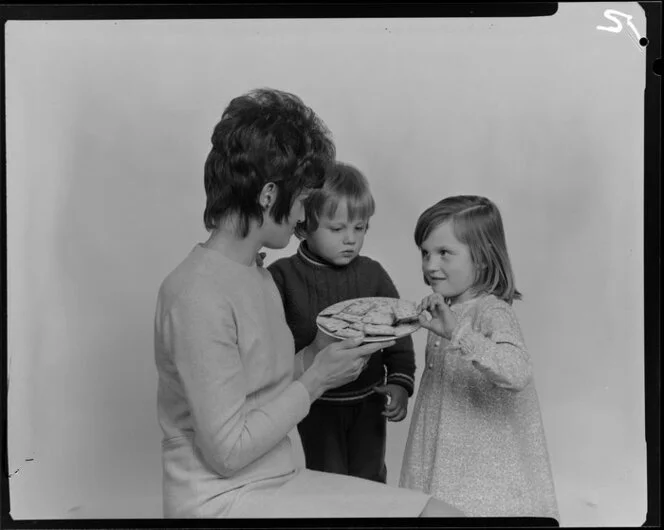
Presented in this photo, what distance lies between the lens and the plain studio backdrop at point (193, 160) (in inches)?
78.7

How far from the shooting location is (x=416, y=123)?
2012 millimetres

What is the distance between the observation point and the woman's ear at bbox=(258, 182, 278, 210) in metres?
→ 1.79

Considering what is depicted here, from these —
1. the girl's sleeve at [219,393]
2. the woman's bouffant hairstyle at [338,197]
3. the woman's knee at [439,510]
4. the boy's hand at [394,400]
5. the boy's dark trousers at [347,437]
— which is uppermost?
the woman's bouffant hairstyle at [338,197]

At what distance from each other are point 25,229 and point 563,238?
1300 millimetres

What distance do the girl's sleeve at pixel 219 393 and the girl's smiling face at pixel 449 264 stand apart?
45cm

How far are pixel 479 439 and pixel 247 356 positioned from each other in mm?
576

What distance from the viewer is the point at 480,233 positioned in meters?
1.94

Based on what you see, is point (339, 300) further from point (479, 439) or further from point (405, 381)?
point (479, 439)

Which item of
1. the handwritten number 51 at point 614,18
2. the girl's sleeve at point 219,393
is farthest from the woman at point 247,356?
the handwritten number 51 at point 614,18

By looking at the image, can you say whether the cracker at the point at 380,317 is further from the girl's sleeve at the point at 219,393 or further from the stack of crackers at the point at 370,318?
the girl's sleeve at the point at 219,393

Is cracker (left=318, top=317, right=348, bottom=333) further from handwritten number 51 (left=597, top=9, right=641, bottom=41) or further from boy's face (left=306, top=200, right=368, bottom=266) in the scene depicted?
handwritten number 51 (left=597, top=9, right=641, bottom=41)

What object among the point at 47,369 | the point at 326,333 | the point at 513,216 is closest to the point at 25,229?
the point at 47,369

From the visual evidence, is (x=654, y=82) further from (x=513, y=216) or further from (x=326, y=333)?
(x=326, y=333)

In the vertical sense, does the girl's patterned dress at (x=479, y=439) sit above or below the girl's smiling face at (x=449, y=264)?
below
